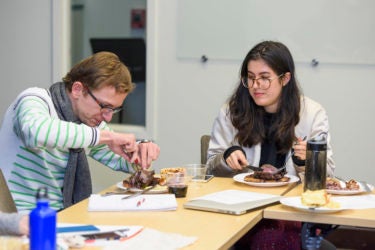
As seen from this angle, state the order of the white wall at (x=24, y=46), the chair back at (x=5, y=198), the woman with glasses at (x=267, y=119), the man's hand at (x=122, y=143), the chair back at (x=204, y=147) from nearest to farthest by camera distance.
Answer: the chair back at (x=5, y=198), the man's hand at (x=122, y=143), the woman with glasses at (x=267, y=119), the chair back at (x=204, y=147), the white wall at (x=24, y=46)

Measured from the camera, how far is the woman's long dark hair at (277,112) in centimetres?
287

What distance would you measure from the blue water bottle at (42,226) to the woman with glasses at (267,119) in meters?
1.46

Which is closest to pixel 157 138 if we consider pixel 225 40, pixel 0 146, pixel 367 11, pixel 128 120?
pixel 128 120

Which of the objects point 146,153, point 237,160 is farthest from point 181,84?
point 146,153

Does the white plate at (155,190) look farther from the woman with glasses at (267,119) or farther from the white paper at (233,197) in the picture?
the woman with glasses at (267,119)

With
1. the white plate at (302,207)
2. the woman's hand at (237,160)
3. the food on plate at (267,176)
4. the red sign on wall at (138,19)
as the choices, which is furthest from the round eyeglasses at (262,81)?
the red sign on wall at (138,19)

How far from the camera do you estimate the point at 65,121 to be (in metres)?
2.28

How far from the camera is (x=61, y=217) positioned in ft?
6.52

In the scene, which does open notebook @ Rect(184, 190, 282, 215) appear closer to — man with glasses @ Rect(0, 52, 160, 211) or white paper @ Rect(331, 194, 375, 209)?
white paper @ Rect(331, 194, 375, 209)

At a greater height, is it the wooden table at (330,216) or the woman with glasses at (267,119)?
the woman with glasses at (267,119)

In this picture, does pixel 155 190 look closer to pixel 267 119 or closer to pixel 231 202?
pixel 231 202

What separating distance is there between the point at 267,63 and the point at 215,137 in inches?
17.2

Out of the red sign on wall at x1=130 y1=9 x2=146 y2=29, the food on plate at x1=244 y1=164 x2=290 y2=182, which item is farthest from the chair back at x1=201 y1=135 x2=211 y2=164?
the red sign on wall at x1=130 y1=9 x2=146 y2=29

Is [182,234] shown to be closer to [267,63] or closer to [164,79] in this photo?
[267,63]
